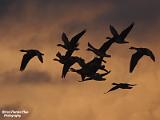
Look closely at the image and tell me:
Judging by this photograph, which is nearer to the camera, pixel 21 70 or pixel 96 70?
pixel 96 70

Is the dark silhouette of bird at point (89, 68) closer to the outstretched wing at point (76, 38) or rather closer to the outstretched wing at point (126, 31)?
the outstretched wing at point (76, 38)

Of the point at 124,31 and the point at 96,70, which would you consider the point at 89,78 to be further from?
the point at 124,31

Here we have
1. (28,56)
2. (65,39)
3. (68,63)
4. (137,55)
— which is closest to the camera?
(65,39)

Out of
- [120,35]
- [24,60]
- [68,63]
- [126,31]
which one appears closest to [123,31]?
[126,31]

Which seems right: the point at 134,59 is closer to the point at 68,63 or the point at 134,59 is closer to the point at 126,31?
the point at 126,31

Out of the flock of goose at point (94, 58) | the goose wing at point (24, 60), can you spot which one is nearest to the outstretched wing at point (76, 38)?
the flock of goose at point (94, 58)

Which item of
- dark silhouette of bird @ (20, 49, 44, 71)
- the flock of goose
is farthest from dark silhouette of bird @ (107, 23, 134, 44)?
dark silhouette of bird @ (20, 49, 44, 71)

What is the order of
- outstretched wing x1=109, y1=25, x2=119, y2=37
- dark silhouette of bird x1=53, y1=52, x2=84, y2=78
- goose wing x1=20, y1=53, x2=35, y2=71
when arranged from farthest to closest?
goose wing x1=20, y1=53, x2=35, y2=71, dark silhouette of bird x1=53, y1=52, x2=84, y2=78, outstretched wing x1=109, y1=25, x2=119, y2=37

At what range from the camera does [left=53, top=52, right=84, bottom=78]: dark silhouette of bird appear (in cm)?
5314

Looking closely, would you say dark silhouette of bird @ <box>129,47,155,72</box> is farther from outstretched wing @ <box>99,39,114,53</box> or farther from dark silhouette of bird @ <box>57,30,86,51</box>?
dark silhouette of bird @ <box>57,30,86,51</box>

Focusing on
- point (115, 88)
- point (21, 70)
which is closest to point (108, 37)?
point (115, 88)

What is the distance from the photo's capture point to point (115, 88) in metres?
52.8

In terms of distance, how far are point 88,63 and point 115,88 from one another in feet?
12.8

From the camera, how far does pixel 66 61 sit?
2124 inches
